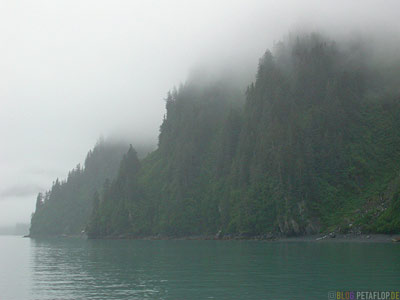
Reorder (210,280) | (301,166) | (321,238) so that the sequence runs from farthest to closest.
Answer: (301,166)
(321,238)
(210,280)

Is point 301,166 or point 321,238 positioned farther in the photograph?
point 301,166

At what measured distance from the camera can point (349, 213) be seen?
442ft

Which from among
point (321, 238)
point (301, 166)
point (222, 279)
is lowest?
point (321, 238)

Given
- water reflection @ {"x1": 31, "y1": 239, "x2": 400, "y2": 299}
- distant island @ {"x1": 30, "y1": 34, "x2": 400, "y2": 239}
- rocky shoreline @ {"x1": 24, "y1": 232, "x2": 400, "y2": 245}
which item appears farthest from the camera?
distant island @ {"x1": 30, "y1": 34, "x2": 400, "y2": 239}

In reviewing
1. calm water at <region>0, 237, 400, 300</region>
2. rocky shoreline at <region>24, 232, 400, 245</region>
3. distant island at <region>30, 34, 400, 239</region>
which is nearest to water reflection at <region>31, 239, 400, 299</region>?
calm water at <region>0, 237, 400, 300</region>

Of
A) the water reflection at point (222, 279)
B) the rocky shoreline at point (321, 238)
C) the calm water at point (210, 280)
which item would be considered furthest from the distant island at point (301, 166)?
the calm water at point (210, 280)

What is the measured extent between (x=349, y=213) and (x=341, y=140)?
1503 inches

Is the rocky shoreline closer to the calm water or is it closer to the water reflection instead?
the water reflection

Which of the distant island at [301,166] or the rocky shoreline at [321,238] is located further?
the distant island at [301,166]

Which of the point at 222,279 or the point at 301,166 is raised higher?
the point at 301,166

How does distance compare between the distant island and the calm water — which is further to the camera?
the distant island

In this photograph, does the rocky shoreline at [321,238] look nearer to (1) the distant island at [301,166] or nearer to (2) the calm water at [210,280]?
(1) the distant island at [301,166]

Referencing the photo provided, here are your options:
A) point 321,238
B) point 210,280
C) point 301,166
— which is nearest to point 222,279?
point 210,280

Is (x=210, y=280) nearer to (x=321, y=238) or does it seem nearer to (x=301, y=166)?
(x=321, y=238)
